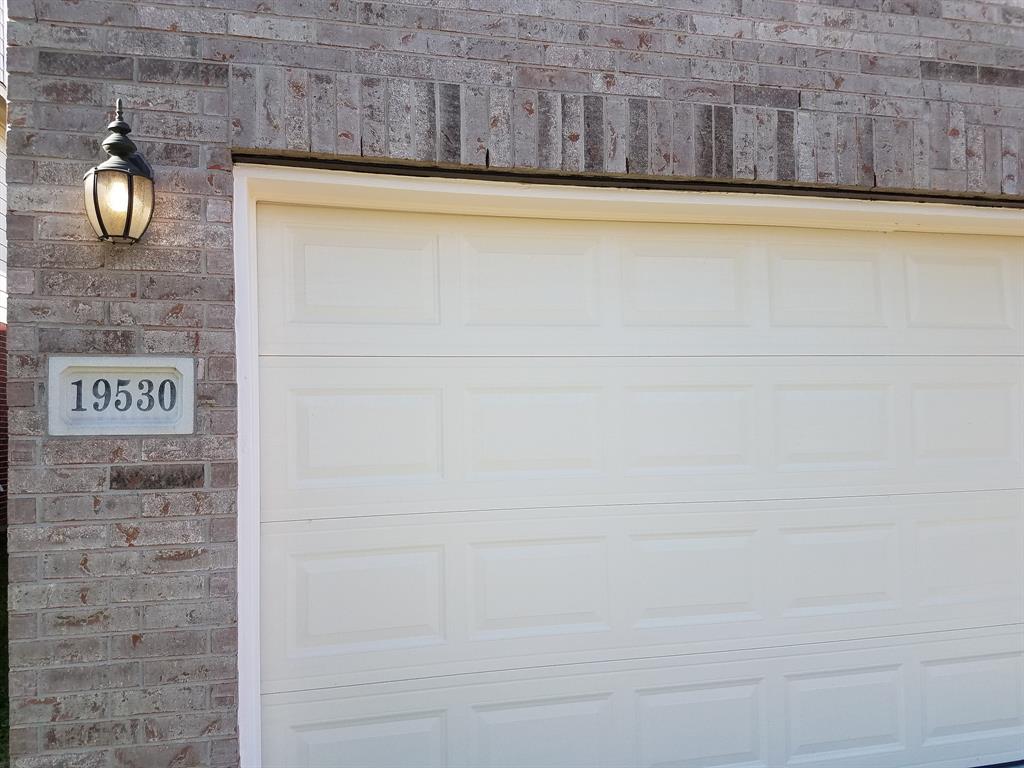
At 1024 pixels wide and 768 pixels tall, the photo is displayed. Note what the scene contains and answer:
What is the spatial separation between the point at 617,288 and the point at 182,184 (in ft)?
5.03

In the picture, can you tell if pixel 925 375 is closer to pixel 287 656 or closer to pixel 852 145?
pixel 852 145

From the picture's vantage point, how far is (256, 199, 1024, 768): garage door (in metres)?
2.64

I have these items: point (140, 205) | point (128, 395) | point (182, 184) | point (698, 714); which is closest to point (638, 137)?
point (182, 184)

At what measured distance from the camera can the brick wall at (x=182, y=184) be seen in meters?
2.25

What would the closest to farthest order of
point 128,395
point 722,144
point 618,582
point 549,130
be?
point 128,395, point 549,130, point 722,144, point 618,582

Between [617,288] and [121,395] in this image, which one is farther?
[617,288]

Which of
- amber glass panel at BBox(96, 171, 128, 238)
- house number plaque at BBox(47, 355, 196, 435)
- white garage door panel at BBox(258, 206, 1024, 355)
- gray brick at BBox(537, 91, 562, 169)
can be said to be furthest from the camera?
white garage door panel at BBox(258, 206, 1024, 355)

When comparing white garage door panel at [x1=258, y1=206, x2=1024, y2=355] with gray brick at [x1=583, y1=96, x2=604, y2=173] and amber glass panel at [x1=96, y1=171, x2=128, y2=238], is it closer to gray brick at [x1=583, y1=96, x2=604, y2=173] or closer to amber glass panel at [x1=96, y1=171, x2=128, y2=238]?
gray brick at [x1=583, y1=96, x2=604, y2=173]

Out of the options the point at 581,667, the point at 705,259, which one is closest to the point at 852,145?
the point at 705,259

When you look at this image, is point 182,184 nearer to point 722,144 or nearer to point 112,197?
point 112,197

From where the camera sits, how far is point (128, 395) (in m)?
2.30

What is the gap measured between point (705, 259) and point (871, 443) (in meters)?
1.01

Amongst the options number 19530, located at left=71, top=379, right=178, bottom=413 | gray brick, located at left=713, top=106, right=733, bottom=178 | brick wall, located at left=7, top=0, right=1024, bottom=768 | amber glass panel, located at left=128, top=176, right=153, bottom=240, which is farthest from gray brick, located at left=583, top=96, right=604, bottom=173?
number 19530, located at left=71, top=379, right=178, bottom=413

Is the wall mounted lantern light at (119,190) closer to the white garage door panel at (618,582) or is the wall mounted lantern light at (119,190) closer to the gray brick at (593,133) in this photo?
the white garage door panel at (618,582)
